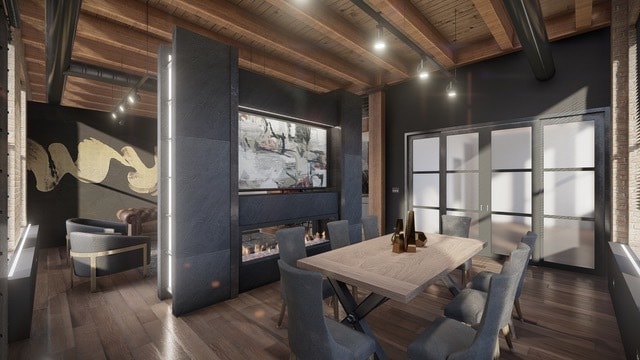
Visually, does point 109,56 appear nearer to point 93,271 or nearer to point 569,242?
point 93,271

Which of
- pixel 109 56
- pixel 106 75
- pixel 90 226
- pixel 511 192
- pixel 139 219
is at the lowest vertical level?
pixel 139 219

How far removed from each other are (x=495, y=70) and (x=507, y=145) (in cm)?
129

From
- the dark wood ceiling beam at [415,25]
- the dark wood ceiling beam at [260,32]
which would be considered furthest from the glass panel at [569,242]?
the dark wood ceiling beam at [260,32]

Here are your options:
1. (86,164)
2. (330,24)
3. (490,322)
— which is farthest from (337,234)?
(86,164)

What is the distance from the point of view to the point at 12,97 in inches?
148

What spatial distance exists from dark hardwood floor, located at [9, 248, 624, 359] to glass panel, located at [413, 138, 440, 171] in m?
2.60

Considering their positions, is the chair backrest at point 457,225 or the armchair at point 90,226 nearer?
the chair backrest at point 457,225

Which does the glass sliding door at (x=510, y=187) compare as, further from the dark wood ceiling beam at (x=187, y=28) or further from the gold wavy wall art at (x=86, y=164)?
the gold wavy wall art at (x=86, y=164)

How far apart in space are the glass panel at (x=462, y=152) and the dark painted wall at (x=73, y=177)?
23.9 ft

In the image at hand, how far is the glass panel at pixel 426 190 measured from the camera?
5613 millimetres

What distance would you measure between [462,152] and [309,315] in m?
4.79

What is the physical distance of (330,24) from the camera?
3.62 m

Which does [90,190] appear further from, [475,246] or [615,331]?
[615,331]

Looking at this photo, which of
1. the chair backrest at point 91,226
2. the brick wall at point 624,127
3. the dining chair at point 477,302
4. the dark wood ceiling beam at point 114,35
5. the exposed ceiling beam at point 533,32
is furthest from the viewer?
the chair backrest at point 91,226
